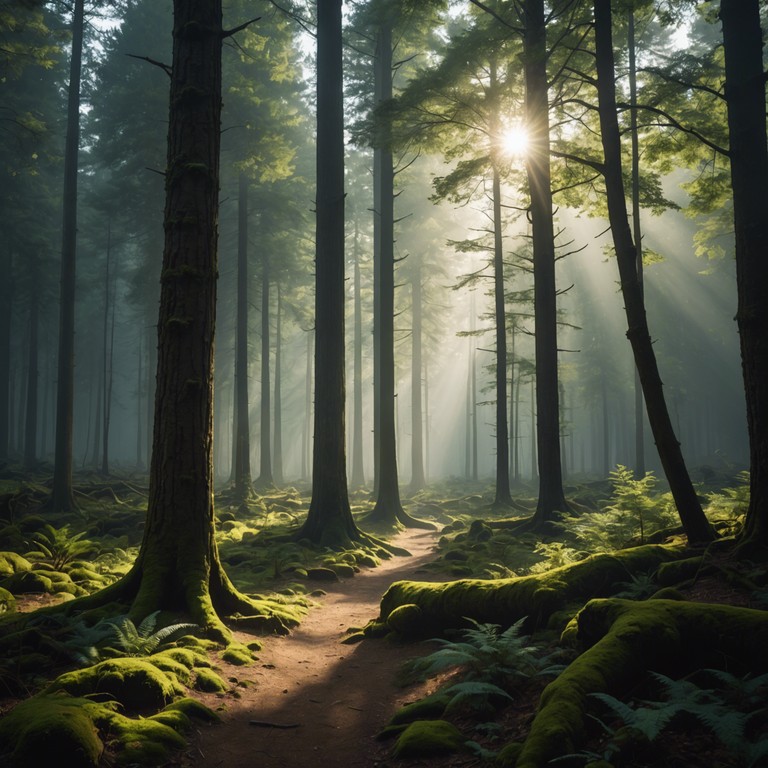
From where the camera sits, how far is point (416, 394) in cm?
3039

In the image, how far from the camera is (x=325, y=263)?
12.8 metres

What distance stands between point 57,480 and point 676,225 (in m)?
40.6

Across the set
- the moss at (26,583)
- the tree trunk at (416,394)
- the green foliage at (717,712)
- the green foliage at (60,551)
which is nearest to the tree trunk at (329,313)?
the green foliage at (60,551)

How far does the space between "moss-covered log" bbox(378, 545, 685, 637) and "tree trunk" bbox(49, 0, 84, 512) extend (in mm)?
11483

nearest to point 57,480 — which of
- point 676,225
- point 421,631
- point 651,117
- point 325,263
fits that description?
point 325,263

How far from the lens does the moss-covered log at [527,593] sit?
5.59 metres

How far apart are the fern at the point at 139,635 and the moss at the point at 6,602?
73.0 inches

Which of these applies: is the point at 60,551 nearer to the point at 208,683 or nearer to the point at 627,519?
the point at 208,683

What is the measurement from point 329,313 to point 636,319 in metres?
7.25

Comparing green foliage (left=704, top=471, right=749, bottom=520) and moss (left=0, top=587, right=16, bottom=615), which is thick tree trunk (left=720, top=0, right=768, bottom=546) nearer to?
green foliage (left=704, top=471, right=749, bottom=520)

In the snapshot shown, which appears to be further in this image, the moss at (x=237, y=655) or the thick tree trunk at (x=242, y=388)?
the thick tree trunk at (x=242, y=388)

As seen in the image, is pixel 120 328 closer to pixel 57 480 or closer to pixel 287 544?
pixel 57 480

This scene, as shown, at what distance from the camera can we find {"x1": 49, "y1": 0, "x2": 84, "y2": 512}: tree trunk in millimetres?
14227

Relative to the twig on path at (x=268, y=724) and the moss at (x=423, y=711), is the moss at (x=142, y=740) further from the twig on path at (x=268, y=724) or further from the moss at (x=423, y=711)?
the moss at (x=423, y=711)
